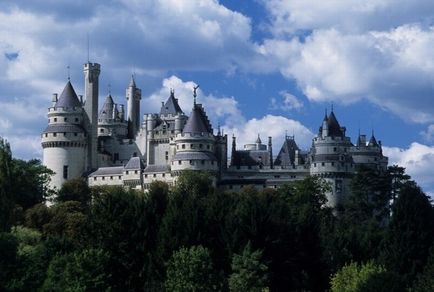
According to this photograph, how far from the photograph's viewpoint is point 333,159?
113 meters

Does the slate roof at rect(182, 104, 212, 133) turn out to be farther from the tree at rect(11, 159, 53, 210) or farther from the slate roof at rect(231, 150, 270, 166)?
the tree at rect(11, 159, 53, 210)

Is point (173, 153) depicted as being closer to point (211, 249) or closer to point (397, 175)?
point (397, 175)

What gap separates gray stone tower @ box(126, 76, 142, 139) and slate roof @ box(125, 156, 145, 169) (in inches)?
395

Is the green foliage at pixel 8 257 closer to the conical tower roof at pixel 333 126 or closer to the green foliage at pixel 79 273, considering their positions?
the green foliage at pixel 79 273

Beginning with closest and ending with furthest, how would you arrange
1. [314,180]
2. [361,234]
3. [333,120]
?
1. [361,234]
2. [314,180]
3. [333,120]

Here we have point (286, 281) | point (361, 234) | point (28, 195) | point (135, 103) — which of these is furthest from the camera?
point (135, 103)

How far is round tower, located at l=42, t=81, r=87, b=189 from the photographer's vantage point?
4601 inches

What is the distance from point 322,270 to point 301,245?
6.54 ft

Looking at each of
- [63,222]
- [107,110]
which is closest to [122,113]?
[107,110]

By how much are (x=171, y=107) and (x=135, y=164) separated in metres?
11.3

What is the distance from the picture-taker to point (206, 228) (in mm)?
65188

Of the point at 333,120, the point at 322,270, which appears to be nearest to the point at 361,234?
the point at 322,270

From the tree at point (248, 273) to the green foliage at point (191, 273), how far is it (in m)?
1.60

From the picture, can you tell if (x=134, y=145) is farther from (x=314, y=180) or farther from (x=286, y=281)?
(x=286, y=281)
